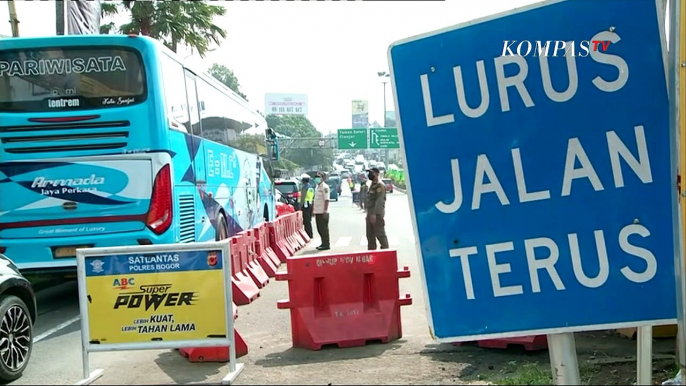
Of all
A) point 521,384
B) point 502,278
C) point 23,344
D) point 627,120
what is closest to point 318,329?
point 521,384

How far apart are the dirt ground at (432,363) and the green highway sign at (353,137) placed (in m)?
49.7

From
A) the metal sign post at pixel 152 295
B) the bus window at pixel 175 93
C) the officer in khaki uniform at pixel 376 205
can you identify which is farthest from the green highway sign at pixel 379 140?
the metal sign post at pixel 152 295

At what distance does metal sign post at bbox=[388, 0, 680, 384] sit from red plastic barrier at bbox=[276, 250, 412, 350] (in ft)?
12.3

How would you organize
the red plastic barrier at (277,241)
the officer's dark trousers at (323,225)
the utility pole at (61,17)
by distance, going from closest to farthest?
the red plastic barrier at (277,241) < the utility pole at (61,17) < the officer's dark trousers at (323,225)

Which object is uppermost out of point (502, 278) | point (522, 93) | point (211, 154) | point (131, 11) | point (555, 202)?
point (131, 11)

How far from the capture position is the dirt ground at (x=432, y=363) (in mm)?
4551

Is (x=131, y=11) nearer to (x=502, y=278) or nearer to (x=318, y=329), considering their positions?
(x=318, y=329)

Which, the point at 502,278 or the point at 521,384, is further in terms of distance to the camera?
the point at 521,384

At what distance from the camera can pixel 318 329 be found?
238 inches

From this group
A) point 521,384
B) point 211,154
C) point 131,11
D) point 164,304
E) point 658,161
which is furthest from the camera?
point 131,11

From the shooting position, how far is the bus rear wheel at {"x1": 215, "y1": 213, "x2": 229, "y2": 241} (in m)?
11.5

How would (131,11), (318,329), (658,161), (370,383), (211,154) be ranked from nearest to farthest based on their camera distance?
(658,161), (370,383), (318,329), (211,154), (131,11)

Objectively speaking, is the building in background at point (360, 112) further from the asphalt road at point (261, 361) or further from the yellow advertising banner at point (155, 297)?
the yellow advertising banner at point (155, 297)

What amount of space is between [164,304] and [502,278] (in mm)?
3629
